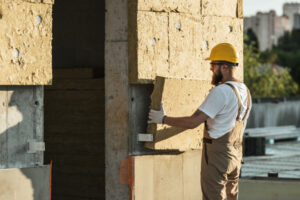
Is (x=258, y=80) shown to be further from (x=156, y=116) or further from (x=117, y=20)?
(x=156, y=116)

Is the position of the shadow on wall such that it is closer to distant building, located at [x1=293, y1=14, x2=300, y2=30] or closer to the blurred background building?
the blurred background building

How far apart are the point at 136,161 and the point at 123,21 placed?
4.92 ft

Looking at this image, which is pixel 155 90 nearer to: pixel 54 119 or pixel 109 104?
pixel 109 104

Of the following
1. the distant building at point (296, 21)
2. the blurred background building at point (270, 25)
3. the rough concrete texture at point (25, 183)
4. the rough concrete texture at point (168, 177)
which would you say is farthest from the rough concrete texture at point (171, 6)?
the distant building at point (296, 21)

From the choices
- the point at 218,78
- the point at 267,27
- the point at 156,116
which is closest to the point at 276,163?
the point at 156,116

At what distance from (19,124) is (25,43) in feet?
2.49

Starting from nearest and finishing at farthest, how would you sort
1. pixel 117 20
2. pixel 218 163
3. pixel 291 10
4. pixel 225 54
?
1. pixel 218 163
2. pixel 225 54
3. pixel 117 20
4. pixel 291 10

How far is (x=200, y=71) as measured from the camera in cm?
829

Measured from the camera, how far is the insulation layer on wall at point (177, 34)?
7629 millimetres

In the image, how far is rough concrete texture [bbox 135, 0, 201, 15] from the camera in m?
7.66

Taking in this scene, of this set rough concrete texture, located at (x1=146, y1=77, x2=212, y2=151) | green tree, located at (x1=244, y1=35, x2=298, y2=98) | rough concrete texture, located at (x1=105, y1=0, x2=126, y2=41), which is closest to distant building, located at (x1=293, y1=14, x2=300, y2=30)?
green tree, located at (x1=244, y1=35, x2=298, y2=98)

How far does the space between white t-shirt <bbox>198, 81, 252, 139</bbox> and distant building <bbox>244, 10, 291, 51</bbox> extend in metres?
162

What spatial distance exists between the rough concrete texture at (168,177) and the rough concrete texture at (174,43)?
2.95 ft

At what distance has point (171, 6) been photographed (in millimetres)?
7934
